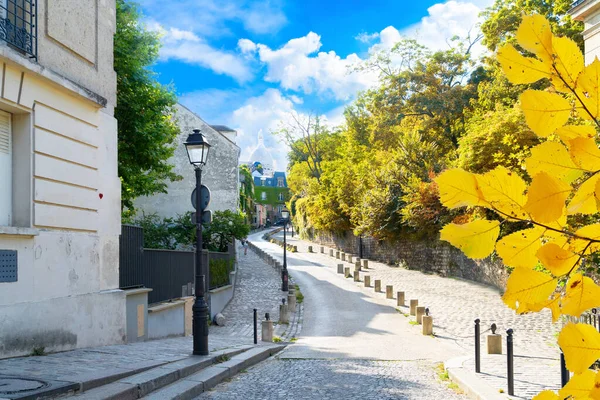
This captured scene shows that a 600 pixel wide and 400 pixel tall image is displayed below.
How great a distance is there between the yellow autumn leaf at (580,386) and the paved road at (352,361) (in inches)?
290

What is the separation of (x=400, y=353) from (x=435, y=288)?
46.2ft

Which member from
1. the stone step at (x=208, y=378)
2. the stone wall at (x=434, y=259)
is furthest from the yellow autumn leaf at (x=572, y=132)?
the stone wall at (x=434, y=259)

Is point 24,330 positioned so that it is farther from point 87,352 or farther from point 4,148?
point 4,148

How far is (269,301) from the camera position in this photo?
83.8ft

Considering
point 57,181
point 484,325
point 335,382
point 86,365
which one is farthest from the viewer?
point 484,325

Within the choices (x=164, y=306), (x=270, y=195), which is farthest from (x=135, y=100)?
(x=270, y=195)

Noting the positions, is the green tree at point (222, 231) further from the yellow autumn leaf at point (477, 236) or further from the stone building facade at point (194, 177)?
the yellow autumn leaf at point (477, 236)

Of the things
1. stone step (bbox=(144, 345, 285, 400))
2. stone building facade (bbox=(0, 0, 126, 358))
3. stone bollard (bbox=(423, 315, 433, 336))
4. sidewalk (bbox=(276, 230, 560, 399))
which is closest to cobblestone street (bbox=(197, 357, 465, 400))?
stone step (bbox=(144, 345, 285, 400))

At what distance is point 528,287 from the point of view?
1041mm

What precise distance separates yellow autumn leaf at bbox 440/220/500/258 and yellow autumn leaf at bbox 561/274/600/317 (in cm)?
17

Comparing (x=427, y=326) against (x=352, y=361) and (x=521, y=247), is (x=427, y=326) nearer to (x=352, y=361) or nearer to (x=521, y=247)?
(x=352, y=361)

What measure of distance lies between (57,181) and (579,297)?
9540 mm

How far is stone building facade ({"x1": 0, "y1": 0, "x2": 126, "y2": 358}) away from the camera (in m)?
8.20

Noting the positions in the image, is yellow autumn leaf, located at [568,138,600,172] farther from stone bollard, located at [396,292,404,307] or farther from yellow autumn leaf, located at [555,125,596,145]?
stone bollard, located at [396,292,404,307]
